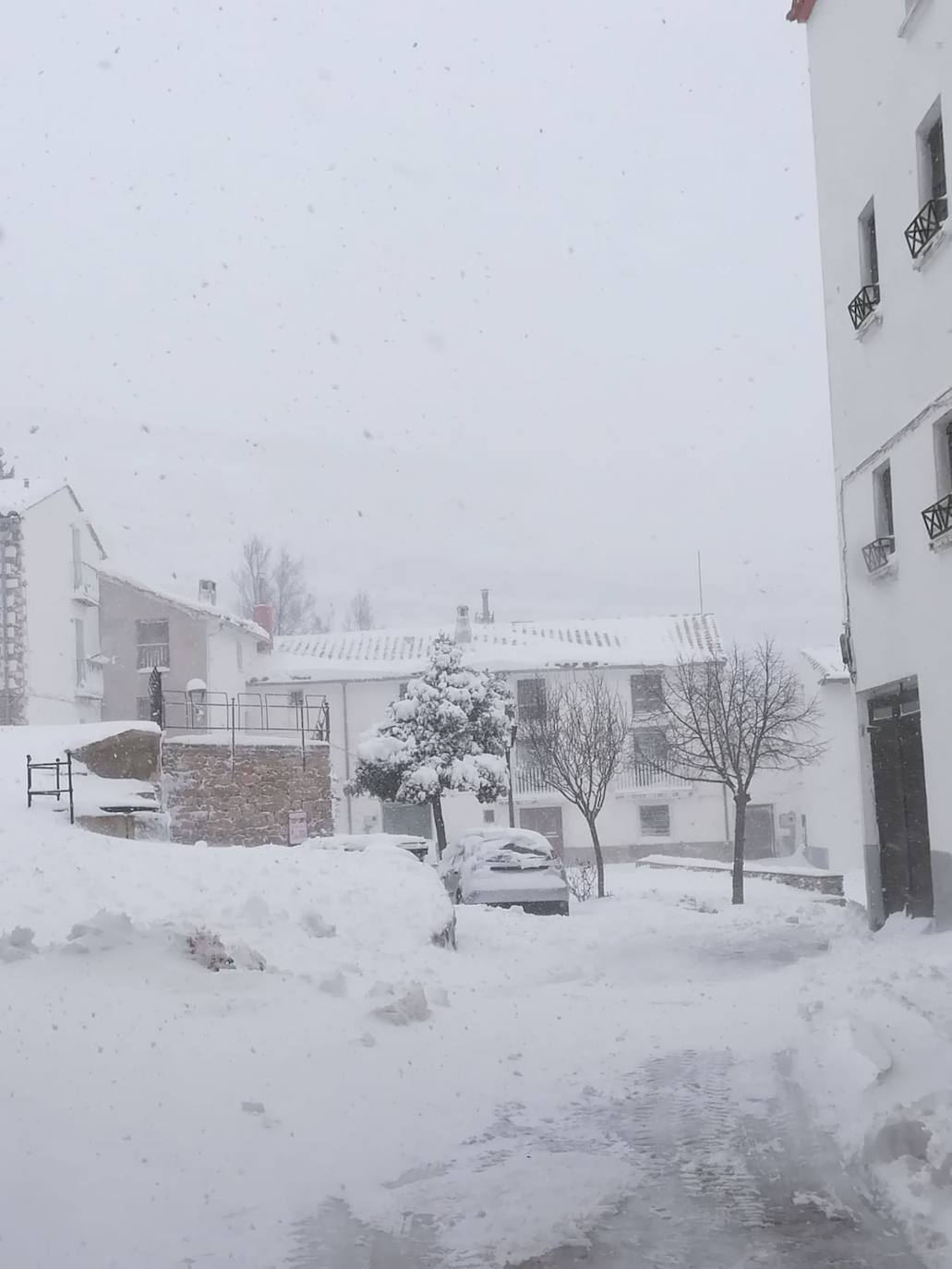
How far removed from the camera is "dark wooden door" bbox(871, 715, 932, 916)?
14016mm

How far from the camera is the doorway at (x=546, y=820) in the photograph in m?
43.6

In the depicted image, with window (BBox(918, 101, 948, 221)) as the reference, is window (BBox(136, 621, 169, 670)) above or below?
below

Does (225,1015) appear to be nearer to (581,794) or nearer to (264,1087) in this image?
(264,1087)

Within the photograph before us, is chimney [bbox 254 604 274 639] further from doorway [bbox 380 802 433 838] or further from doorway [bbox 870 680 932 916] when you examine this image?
doorway [bbox 870 680 932 916]

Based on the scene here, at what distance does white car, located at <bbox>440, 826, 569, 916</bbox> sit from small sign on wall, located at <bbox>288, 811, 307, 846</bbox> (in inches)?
164

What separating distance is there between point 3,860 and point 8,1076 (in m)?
9.02

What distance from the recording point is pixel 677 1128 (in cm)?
584

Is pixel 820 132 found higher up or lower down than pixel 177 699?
higher up

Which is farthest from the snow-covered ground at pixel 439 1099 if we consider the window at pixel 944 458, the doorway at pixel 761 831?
the doorway at pixel 761 831

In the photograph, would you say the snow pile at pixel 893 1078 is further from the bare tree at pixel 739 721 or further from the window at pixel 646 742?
the window at pixel 646 742

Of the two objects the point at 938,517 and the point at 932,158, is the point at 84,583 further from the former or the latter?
the point at 938,517

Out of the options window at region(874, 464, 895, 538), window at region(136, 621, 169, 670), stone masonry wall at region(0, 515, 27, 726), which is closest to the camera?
window at region(874, 464, 895, 538)

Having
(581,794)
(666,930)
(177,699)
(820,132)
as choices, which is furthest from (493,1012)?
(177,699)

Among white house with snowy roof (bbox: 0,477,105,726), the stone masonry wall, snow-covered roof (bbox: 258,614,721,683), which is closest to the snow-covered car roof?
the stone masonry wall
